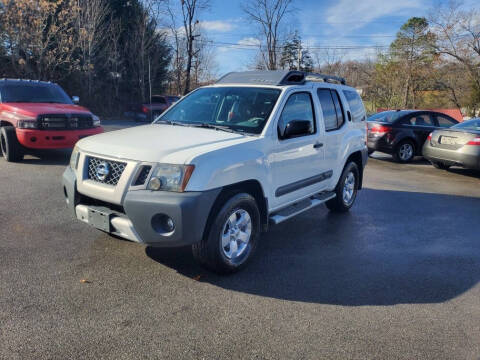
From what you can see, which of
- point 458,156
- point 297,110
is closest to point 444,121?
point 458,156

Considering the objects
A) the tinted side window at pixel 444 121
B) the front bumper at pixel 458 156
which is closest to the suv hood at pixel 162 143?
the front bumper at pixel 458 156

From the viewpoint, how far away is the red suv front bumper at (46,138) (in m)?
8.18

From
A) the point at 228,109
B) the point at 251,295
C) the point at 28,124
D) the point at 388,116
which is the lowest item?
the point at 251,295

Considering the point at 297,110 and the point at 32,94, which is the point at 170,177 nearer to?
the point at 297,110

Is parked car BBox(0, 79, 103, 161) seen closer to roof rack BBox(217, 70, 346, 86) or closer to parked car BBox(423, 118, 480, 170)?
roof rack BBox(217, 70, 346, 86)

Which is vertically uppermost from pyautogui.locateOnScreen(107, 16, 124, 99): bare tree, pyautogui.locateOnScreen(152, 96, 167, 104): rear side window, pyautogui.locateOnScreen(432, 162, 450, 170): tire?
pyautogui.locateOnScreen(107, 16, 124, 99): bare tree

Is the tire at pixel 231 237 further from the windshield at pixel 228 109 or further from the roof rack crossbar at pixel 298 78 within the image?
the roof rack crossbar at pixel 298 78

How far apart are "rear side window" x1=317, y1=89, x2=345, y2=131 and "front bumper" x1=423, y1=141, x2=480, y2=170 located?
197 inches

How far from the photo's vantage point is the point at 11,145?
844cm

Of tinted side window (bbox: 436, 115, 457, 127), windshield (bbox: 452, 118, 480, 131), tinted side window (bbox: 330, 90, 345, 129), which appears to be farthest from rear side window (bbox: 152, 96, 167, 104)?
tinted side window (bbox: 330, 90, 345, 129)

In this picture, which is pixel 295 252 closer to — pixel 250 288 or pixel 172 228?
pixel 250 288

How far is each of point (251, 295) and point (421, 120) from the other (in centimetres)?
1081

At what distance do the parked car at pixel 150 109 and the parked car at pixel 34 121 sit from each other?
46.4 ft

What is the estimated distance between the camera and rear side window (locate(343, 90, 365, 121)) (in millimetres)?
6278
